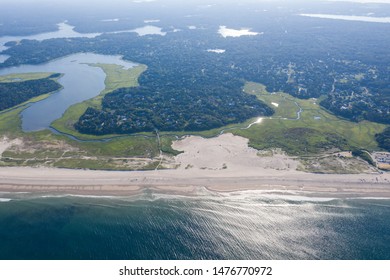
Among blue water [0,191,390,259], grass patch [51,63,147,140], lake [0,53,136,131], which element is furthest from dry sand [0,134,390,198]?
lake [0,53,136,131]

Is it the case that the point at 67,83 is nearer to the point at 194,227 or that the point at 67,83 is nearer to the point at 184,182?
the point at 184,182

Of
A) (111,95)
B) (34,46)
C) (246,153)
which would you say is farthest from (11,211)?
(34,46)

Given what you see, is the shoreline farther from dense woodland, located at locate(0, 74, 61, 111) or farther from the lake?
dense woodland, located at locate(0, 74, 61, 111)

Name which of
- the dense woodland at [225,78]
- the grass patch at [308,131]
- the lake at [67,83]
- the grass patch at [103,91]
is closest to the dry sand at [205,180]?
the grass patch at [308,131]

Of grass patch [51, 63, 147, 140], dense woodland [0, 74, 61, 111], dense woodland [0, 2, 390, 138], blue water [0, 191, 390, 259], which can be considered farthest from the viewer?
dense woodland [0, 74, 61, 111]

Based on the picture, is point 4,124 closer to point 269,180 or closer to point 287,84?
point 269,180

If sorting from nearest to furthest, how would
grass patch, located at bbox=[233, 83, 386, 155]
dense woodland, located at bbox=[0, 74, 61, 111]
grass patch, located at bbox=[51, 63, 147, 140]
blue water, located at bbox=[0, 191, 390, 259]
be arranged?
1. blue water, located at bbox=[0, 191, 390, 259]
2. grass patch, located at bbox=[233, 83, 386, 155]
3. grass patch, located at bbox=[51, 63, 147, 140]
4. dense woodland, located at bbox=[0, 74, 61, 111]
